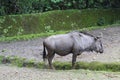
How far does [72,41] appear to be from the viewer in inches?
500

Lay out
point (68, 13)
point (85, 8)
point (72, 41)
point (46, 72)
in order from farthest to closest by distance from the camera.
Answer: point (85, 8)
point (68, 13)
point (72, 41)
point (46, 72)

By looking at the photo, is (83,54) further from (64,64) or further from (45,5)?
(45,5)

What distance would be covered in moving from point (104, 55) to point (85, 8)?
10.1 metres

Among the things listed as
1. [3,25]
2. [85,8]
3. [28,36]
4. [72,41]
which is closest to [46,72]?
[72,41]

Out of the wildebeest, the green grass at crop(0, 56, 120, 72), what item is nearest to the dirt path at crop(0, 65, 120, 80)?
the green grass at crop(0, 56, 120, 72)

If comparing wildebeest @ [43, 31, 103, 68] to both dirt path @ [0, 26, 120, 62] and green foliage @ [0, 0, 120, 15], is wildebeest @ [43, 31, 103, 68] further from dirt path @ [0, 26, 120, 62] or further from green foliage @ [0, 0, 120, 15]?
green foliage @ [0, 0, 120, 15]

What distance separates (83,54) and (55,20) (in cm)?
711

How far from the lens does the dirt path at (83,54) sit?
14031 millimetres

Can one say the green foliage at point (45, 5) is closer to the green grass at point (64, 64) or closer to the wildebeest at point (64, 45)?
the green grass at point (64, 64)

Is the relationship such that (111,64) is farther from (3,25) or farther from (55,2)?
(55,2)

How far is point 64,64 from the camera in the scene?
1305 cm

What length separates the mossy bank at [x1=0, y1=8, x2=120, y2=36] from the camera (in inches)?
810

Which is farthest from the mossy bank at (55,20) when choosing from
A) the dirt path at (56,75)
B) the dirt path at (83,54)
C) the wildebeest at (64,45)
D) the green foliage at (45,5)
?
the dirt path at (56,75)

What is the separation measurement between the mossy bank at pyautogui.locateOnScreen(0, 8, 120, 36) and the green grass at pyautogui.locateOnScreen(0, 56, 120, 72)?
596cm
